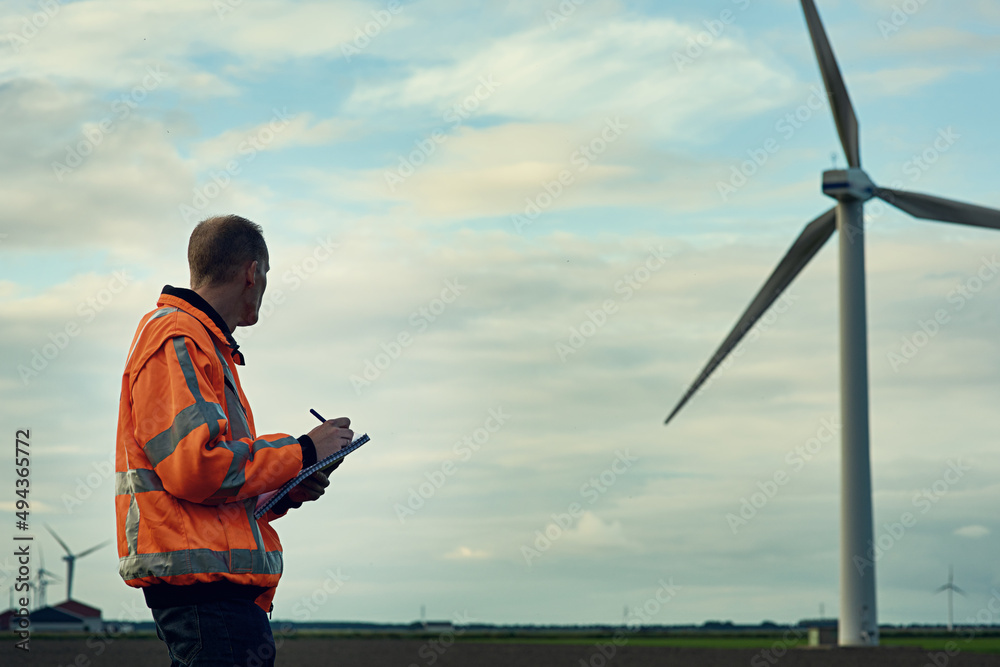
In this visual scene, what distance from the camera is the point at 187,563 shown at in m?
4.92

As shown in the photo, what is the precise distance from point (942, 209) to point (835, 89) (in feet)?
18.1

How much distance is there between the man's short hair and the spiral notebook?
0.93 meters

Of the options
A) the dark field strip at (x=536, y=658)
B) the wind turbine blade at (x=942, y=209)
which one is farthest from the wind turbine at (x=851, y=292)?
the dark field strip at (x=536, y=658)

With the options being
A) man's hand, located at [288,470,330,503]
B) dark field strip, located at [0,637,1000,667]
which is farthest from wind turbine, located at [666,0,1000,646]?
man's hand, located at [288,470,330,503]

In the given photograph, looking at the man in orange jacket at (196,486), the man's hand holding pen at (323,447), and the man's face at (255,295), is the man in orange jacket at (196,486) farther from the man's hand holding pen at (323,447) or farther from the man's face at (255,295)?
the man's face at (255,295)

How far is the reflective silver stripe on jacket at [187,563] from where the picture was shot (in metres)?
4.92

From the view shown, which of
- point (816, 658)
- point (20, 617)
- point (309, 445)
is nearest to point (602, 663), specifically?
point (816, 658)

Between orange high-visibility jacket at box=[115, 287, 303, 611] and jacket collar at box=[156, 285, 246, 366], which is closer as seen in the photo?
orange high-visibility jacket at box=[115, 287, 303, 611]

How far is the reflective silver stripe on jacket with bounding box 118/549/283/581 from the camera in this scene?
492cm

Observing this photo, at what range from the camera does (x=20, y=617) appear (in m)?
9.02

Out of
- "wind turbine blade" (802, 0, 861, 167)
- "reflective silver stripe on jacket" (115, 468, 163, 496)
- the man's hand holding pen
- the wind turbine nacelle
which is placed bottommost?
"reflective silver stripe on jacket" (115, 468, 163, 496)

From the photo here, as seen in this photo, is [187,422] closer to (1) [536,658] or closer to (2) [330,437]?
Result: (2) [330,437]

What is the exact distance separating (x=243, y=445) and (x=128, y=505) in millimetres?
544

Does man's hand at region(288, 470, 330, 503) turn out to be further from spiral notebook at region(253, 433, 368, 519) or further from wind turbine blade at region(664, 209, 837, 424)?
wind turbine blade at region(664, 209, 837, 424)
